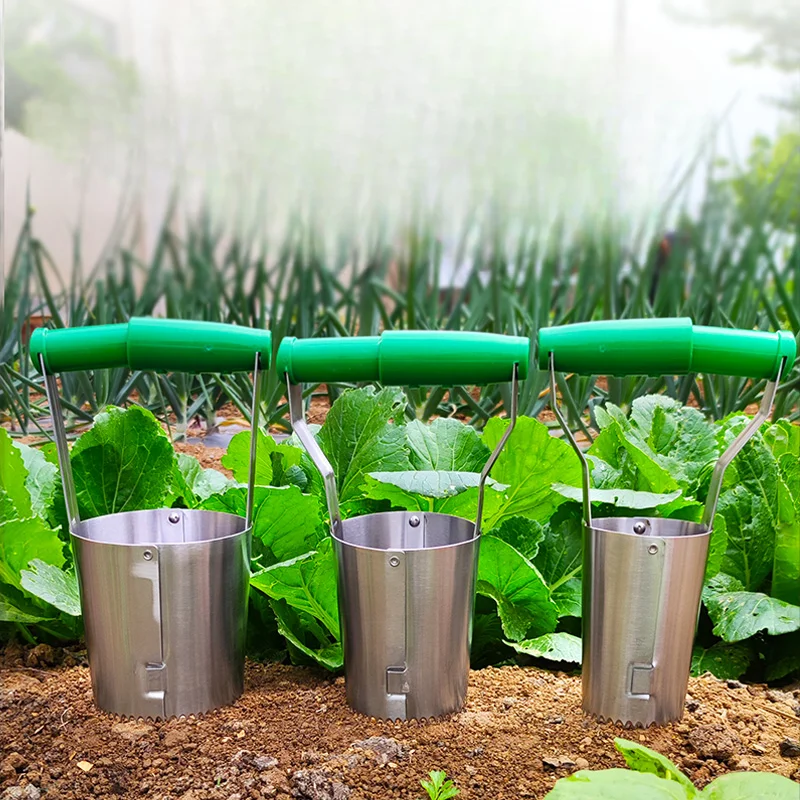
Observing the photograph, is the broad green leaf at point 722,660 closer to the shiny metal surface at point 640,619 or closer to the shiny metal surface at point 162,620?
the shiny metal surface at point 640,619

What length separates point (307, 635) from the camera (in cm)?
73

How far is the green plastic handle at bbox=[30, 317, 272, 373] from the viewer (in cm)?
58

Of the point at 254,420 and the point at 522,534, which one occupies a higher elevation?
the point at 254,420

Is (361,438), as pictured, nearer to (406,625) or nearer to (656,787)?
(406,625)

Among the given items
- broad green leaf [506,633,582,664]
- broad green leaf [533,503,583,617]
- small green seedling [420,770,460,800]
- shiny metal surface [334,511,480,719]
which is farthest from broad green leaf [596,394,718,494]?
small green seedling [420,770,460,800]

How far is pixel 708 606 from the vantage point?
774mm

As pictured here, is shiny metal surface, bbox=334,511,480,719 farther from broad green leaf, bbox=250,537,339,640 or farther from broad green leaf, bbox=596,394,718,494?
broad green leaf, bbox=596,394,718,494

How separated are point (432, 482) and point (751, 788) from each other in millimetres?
294

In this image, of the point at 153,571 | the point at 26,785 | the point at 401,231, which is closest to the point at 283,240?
the point at 401,231

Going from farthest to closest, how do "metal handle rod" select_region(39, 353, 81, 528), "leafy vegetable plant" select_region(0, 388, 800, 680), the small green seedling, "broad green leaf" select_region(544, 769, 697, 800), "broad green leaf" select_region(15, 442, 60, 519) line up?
"broad green leaf" select_region(15, 442, 60, 519) → "leafy vegetable plant" select_region(0, 388, 800, 680) → "metal handle rod" select_region(39, 353, 81, 528) → the small green seedling → "broad green leaf" select_region(544, 769, 697, 800)

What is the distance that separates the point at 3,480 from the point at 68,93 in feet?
1.78

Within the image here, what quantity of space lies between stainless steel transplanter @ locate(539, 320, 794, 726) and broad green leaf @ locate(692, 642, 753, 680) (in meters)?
0.20

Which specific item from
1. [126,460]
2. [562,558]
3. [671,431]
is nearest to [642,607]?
[562,558]

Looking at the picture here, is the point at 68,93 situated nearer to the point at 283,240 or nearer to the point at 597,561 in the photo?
the point at 283,240
